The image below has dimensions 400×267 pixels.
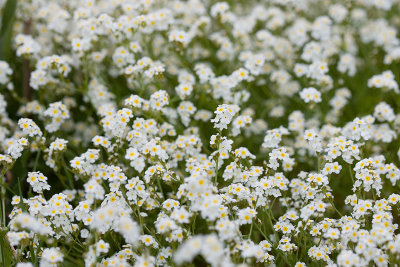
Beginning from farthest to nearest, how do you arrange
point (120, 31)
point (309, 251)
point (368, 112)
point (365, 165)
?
point (368, 112)
point (120, 31)
point (365, 165)
point (309, 251)

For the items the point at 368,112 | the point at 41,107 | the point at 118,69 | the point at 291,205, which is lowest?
the point at 291,205

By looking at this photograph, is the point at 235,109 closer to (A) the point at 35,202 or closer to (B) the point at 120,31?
(B) the point at 120,31

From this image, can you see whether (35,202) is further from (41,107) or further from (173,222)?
(41,107)

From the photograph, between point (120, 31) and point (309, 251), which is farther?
point (120, 31)

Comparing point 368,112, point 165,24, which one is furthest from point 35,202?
point 368,112

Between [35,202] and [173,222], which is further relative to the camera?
[35,202]

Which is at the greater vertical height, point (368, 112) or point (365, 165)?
point (368, 112)

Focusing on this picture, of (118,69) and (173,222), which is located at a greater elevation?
(118,69)

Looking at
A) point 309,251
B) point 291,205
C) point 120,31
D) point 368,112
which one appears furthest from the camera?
point 368,112

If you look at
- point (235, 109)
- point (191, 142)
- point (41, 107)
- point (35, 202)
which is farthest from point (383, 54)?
point (35, 202)
